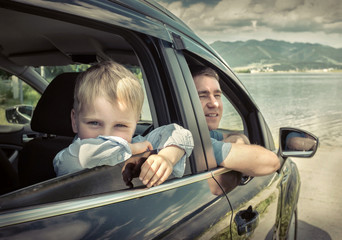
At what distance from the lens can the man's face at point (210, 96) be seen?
2.09 m

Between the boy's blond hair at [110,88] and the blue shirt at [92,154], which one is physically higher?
the boy's blond hair at [110,88]

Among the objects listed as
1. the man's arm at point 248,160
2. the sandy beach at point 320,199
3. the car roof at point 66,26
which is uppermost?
the car roof at point 66,26

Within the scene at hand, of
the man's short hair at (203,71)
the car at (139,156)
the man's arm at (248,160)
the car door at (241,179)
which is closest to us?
the car at (139,156)

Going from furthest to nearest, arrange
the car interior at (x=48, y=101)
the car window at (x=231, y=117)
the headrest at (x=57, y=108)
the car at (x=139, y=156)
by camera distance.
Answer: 1. the car window at (x=231, y=117)
2. the headrest at (x=57, y=108)
3. the car interior at (x=48, y=101)
4. the car at (x=139, y=156)

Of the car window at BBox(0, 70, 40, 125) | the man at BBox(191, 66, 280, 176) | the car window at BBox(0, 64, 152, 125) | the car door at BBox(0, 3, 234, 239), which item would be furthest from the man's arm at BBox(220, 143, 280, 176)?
the car window at BBox(0, 70, 40, 125)

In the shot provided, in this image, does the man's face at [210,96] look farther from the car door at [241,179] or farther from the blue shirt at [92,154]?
the blue shirt at [92,154]

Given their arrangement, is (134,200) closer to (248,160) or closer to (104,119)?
(104,119)

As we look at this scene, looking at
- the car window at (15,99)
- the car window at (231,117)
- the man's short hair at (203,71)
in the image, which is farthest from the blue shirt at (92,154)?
the car window at (15,99)

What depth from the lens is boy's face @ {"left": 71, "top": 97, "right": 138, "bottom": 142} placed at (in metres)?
1.43

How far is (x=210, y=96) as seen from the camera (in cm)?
212

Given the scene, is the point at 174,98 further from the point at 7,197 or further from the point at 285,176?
the point at 285,176

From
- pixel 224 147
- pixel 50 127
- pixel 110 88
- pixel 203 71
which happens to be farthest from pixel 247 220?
pixel 50 127

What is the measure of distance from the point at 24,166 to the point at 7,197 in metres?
0.84

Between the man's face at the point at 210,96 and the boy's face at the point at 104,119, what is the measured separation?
69cm
